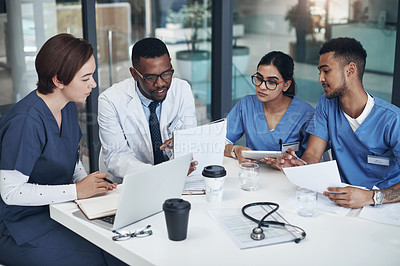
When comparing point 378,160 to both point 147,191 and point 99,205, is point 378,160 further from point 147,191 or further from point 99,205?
point 99,205

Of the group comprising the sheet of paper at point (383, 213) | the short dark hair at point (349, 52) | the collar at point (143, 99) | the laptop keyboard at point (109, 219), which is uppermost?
the short dark hair at point (349, 52)

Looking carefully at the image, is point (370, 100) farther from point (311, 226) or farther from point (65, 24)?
point (65, 24)

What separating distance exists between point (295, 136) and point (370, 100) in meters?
0.48

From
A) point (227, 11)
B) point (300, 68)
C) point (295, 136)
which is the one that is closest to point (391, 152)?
point (295, 136)

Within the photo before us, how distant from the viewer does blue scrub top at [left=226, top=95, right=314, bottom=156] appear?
2576 mm

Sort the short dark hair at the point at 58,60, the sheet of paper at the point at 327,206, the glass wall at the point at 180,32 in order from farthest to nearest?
the glass wall at the point at 180,32 → the short dark hair at the point at 58,60 → the sheet of paper at the point at 327,206

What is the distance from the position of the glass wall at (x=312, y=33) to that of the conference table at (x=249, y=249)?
5.51 ft

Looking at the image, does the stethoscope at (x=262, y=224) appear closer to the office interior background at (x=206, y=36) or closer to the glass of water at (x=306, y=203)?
the glass of water at (x=306, y=203)

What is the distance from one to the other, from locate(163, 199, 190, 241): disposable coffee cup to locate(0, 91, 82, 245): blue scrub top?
2.08 feet

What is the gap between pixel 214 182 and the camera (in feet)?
5.90

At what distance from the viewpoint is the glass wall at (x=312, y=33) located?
308 cm

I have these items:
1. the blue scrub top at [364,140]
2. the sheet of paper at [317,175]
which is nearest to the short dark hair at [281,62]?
the blue scrub top at [364,140]

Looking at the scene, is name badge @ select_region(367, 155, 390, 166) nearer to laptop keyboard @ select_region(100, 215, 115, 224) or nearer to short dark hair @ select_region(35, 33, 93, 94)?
laptop keyboard @ select_region(100, 215, 115, 224)

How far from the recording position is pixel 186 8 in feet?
13.3
